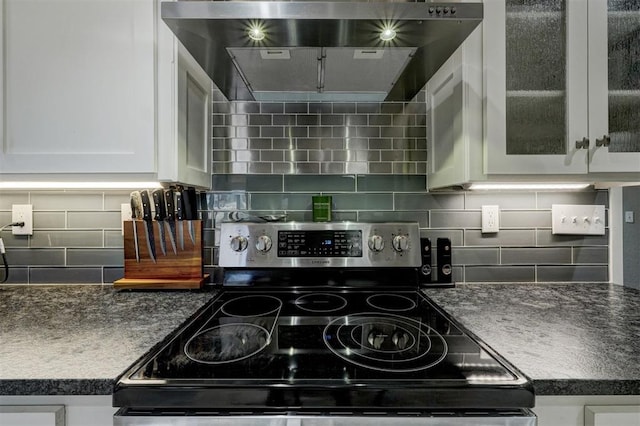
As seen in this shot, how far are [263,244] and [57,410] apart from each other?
780 millimetres

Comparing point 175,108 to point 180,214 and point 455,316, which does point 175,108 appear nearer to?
point 180,214

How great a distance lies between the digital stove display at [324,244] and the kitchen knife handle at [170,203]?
1.43 ft

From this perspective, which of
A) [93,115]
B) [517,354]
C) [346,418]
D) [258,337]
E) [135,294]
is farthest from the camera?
[135,294]

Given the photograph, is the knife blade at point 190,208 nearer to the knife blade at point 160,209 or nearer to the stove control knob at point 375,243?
the knife blade at point 160,209

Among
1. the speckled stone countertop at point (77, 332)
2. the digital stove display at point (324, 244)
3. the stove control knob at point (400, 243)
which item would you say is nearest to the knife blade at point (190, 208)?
the speckled stone countertop at point (77, 332)

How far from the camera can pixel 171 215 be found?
142 cm

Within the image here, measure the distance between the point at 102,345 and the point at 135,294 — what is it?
1.75 feet

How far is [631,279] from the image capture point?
161cm

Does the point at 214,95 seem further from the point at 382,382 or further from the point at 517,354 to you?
the point at 517,354

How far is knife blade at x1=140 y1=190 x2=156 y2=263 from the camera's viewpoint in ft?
4.63

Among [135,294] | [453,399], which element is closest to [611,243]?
[453,399]

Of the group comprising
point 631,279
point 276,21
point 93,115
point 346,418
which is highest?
point 276,21

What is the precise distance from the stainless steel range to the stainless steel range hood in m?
0.81

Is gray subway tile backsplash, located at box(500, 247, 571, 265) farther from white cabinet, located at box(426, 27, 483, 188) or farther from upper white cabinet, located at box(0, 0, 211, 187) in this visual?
upper white cabinet, located at box(0, 0, 211, 187)
